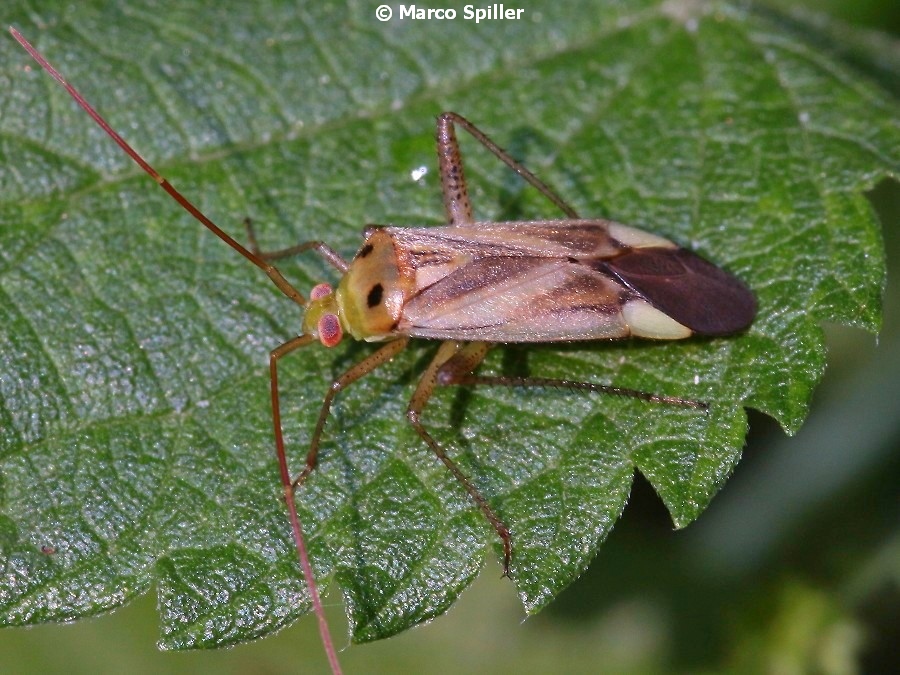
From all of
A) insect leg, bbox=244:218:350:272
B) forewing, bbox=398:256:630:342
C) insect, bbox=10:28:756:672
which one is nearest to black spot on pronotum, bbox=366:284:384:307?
insect, bbox=10:28:756:672

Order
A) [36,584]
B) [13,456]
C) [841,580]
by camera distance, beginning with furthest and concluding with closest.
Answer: [841,580] → [13,456] → [36,584]

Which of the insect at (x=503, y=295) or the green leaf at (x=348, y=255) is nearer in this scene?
the green leaf at (x=348, y=255)

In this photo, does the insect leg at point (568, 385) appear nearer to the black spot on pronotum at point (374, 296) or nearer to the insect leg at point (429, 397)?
the insect leg at point (429, 397)

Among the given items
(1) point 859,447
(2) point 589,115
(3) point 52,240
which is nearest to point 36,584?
(3) point 52,240

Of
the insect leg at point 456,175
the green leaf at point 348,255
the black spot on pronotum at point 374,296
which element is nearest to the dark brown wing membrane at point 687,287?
the green leaf at point 348,255

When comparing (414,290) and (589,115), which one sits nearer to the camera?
(414,290)

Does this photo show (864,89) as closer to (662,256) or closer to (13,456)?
(662,256)

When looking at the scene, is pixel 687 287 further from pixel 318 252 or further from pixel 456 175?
pixel 318 252

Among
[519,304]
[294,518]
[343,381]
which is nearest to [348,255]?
[343,381]
